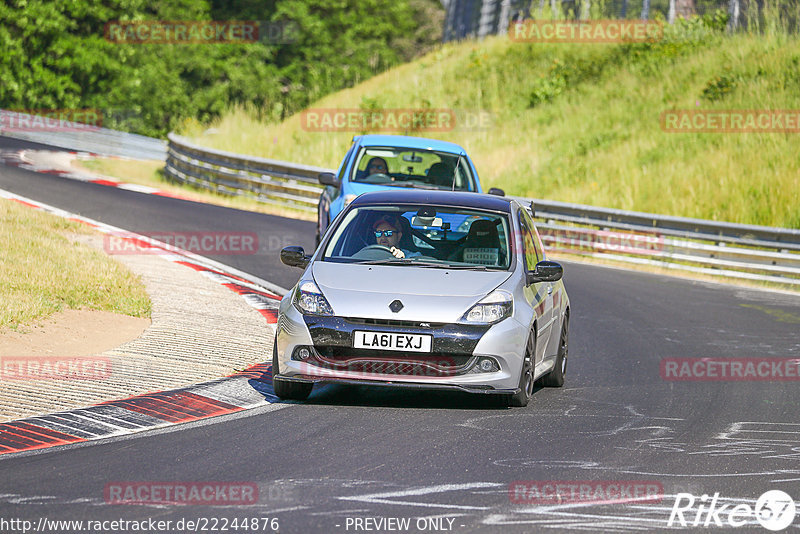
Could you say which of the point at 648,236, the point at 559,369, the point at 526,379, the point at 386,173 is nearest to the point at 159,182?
the point at 648,236

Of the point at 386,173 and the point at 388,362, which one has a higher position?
the point at 386,173

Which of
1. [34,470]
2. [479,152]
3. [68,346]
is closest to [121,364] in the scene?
[68,346]

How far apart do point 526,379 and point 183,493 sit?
3.50 metres

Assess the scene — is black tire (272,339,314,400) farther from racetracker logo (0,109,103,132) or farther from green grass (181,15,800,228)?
racetracker logo (0,109,103,132)

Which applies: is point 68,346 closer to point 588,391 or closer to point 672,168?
point 588,391

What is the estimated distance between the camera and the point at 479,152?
110ft

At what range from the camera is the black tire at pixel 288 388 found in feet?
29.5

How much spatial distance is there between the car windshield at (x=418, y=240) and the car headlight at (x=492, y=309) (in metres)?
0.59

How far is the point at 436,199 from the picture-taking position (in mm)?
10180

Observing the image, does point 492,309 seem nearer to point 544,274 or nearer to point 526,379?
point 526,379

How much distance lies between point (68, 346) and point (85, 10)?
42710 mm

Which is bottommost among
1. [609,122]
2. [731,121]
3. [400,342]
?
[400,342]

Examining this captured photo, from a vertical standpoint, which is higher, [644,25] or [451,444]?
[644,25]

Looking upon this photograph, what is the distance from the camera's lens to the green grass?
26734 millimetres
